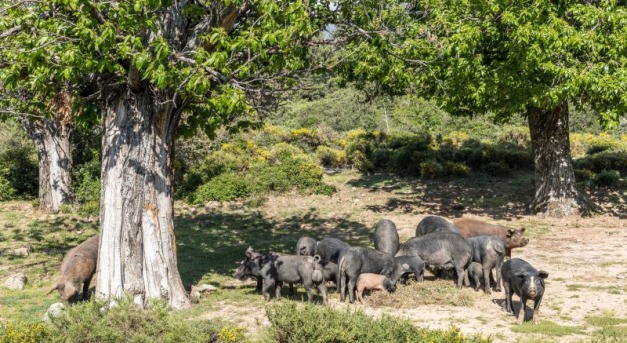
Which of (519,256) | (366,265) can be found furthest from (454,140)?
(366,265)

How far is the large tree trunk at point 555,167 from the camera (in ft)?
59.2

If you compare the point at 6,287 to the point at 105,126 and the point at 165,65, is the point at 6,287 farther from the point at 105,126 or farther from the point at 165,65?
the point at 165,65

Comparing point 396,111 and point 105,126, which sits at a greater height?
point 396,111

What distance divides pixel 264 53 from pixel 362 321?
4.02 metres

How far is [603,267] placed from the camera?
1228 centimetres

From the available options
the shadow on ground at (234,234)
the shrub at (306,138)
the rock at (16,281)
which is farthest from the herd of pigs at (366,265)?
the shrub at (306,138)

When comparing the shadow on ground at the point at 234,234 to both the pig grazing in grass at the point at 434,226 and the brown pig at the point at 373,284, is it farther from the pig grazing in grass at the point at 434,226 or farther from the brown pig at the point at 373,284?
the brown pig at the point at 373,284

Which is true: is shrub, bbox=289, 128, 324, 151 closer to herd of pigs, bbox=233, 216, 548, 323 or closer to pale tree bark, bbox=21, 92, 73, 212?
pale tree bark, bbox=21, 92, 73, 212

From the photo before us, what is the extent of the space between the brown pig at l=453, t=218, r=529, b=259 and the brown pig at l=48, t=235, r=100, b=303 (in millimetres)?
7583

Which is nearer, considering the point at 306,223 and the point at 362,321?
the point at 362,321

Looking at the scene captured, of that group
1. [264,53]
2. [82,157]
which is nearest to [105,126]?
[264,53]

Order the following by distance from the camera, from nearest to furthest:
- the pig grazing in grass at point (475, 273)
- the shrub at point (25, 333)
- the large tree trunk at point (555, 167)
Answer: the shrub at point (25, 333) < the pig grazing in grass at point (475, 273) < the large tree trunk at point (555, 167)

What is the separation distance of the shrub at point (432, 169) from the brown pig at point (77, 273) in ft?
54.3

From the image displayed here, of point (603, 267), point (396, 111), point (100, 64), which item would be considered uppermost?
point (396, 111)
